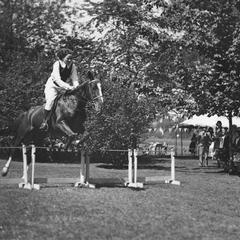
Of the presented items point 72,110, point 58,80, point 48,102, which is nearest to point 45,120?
point 48,102

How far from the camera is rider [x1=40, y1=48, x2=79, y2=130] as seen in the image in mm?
14406

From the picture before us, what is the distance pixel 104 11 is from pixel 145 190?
28220 millimetres

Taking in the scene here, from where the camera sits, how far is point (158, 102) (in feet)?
84.3

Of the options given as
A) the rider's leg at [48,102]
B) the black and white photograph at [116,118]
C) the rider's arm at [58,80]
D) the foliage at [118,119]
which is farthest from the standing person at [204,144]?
the rider's arm at [58,80]

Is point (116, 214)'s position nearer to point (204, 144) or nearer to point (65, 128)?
point (65, 128)

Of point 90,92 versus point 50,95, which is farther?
point 50,95

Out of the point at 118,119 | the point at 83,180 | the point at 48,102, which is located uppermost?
the point at 118,119

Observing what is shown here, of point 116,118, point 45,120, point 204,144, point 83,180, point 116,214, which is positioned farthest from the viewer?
point 204,144

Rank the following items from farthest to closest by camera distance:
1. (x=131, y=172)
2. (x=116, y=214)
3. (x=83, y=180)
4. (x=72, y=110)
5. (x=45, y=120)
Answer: (x=131, y=172)
(x=83, y=180)
(x=45, y=120)
(x=72, y=110)
(x=116, y=214)

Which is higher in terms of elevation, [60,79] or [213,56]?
[213,56]

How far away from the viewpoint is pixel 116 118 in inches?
958

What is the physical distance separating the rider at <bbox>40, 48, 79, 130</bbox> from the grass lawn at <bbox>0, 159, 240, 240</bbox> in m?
2.21

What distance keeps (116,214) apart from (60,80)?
4697 millimetres

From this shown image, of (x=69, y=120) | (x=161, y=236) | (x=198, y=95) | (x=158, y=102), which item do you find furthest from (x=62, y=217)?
(x=158, y=102)
